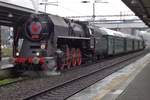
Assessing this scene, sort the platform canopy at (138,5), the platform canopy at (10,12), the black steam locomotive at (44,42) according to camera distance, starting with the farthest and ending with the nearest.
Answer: the platform canopy at (138,5) < the platform canopy at (10,12) < the black steam locomotive at (44,42)

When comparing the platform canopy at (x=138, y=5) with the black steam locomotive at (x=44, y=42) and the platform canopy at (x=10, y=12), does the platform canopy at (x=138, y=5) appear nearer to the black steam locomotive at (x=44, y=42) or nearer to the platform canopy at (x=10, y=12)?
the black steam locomotive at (x=44, y=42)

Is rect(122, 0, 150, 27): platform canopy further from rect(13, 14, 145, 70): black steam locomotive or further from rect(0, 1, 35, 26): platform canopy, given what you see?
rect(0, 1, 35, 26): platform canopy

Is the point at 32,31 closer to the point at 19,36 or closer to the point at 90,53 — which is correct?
the point at 19,36

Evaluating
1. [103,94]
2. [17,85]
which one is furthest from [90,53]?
[103,94]

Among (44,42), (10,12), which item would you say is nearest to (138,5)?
(10,12)

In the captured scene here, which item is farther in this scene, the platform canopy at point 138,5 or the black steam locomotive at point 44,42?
the platform canopy at point 138,5

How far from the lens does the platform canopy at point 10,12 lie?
2344 centimetres

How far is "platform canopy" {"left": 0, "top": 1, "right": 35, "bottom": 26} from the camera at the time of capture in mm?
23444

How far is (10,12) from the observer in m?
25.7

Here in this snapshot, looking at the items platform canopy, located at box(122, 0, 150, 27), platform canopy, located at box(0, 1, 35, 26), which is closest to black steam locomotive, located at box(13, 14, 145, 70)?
platform canopy, located at box(0, 1, 35, 26)

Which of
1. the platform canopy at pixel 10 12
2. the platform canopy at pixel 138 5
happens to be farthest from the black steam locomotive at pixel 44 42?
the platform canopy at pixel 138 5

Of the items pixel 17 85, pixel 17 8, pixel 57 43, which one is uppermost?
pixel 17 8

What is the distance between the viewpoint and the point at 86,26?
2673cm

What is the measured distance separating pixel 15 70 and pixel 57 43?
2.72m
